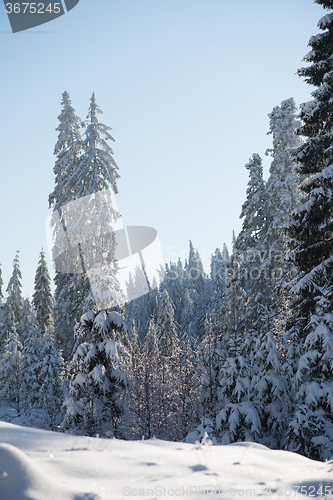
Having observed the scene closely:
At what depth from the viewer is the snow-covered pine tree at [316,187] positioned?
10.0 meters

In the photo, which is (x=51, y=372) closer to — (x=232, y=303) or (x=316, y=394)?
(x=232, y=303)

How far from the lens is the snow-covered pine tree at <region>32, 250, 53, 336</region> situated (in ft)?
105

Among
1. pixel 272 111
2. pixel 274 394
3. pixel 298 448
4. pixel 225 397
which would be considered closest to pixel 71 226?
pixel 225 397

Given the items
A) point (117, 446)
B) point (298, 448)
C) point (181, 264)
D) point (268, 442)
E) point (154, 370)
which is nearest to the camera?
point (117, 446)

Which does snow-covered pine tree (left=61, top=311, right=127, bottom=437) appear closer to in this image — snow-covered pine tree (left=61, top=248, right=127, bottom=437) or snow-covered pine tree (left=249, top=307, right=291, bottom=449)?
snow-covered pine tree (left=61, top=248, right=127, bottom=437)

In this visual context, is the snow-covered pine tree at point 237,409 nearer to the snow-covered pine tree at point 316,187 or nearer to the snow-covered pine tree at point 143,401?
the snow-covered pine tree at point 316,187

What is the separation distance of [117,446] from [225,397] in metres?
9.17

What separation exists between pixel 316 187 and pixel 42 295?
28.7m

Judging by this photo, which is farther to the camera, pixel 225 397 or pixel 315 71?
pixel 225 397

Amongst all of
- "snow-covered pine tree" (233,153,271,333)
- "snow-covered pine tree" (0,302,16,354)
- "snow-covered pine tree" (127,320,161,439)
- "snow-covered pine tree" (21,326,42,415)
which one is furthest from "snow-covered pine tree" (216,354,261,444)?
"snow-covered pine tree" (0,302,16,354)

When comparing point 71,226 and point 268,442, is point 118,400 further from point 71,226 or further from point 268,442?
point 71,226

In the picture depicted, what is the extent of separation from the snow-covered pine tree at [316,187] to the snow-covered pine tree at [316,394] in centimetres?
94

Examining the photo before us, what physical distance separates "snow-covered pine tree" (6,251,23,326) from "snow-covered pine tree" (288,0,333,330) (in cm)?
3765

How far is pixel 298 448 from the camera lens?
8578 mm
